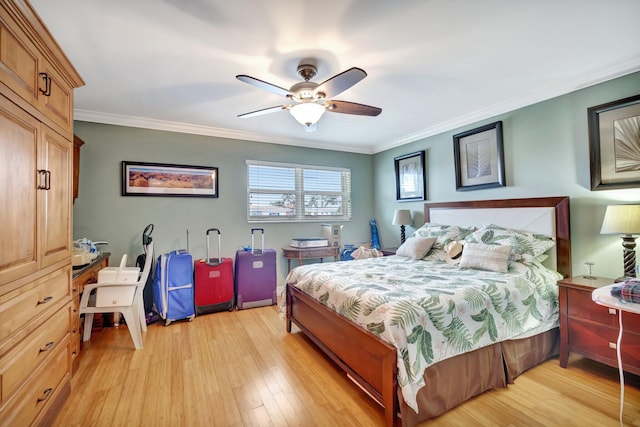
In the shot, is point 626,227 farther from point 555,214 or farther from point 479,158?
point 479,158

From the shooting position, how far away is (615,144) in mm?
2428

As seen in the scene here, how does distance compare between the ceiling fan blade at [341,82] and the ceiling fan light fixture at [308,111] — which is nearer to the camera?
the ceiling fan blade at [341,82]

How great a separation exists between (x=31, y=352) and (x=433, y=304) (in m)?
2.18

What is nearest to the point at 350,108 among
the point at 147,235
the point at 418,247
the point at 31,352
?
the point at 418,247

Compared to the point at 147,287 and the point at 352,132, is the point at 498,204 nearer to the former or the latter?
the point at 352,132

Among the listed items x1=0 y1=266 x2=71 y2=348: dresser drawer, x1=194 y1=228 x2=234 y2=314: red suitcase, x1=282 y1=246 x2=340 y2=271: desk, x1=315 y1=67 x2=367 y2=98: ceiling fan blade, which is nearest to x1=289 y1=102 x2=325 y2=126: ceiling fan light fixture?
x1=315 y1=67 x2=367 y2=98: ceiling fan blade

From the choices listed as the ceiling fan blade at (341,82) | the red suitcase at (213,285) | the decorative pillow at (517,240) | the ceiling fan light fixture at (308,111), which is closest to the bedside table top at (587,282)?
the decorative pillow at (517,240)

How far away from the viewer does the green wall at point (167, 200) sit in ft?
11.1

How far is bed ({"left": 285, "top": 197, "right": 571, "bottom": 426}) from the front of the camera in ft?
5.20

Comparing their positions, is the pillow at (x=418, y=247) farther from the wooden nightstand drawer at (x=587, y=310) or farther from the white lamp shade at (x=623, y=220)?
the white lamp shade at (x=623, y=220)

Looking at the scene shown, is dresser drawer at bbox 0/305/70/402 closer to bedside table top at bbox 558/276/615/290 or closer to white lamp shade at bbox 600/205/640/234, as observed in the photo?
bedside table top at bbox 558/276/615/290

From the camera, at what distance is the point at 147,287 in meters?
3.52

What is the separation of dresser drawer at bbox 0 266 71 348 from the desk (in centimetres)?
262

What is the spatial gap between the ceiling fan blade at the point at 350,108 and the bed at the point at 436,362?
57.3 inches
